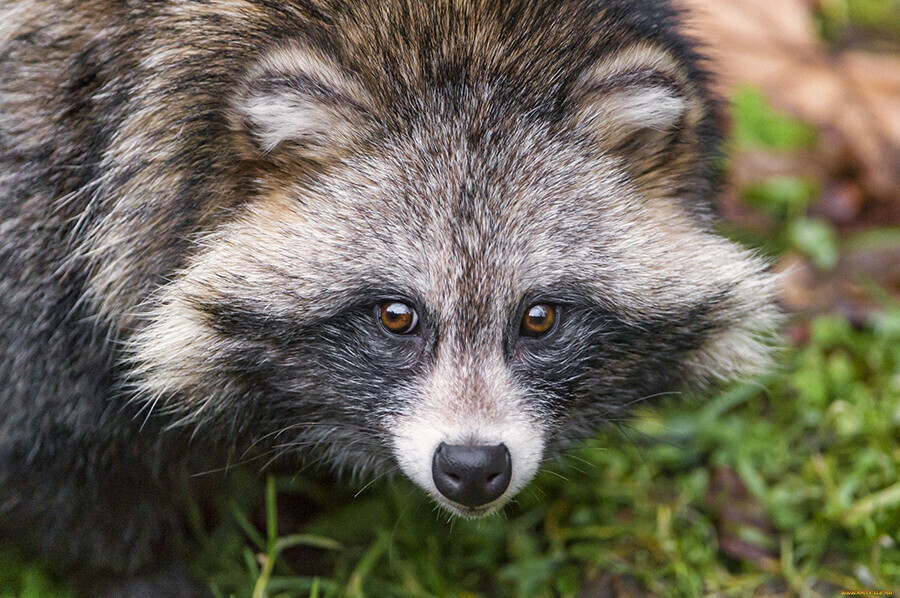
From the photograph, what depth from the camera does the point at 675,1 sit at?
409cm

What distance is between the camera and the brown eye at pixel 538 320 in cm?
333

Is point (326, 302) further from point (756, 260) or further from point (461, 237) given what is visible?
point (756, 260)

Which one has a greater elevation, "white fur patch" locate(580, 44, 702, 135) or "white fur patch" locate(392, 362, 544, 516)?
"white fur patch" locate(580, 44, 702, 135)

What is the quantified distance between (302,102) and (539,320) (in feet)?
3.51

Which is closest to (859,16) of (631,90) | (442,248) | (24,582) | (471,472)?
(631,90)

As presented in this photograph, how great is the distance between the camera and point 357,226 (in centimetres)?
324

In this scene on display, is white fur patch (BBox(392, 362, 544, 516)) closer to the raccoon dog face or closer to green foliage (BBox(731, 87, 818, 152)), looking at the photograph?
the raccoon dog face

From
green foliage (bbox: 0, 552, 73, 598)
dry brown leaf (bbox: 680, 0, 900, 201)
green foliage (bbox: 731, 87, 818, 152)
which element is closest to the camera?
green foliage (bbox: 0, 552, 73, 598)

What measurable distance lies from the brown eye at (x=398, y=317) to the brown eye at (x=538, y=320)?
1.25 ft

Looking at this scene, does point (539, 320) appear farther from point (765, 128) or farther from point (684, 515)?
point (765, 128)

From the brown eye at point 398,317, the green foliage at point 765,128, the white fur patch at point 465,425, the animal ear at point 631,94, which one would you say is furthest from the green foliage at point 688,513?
the green foliage at point 765,128

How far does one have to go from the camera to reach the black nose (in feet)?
10.3

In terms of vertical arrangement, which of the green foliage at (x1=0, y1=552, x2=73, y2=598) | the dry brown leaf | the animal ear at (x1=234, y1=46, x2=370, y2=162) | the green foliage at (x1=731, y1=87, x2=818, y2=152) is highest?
the animal ear at (x1=234, y1=46, x2=370, y2=162)

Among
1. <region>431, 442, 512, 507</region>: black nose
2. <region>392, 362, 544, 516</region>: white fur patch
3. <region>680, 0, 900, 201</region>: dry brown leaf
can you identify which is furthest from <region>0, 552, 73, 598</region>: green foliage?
<region>680, 0, 900, 201</region>: dry brown leaf
